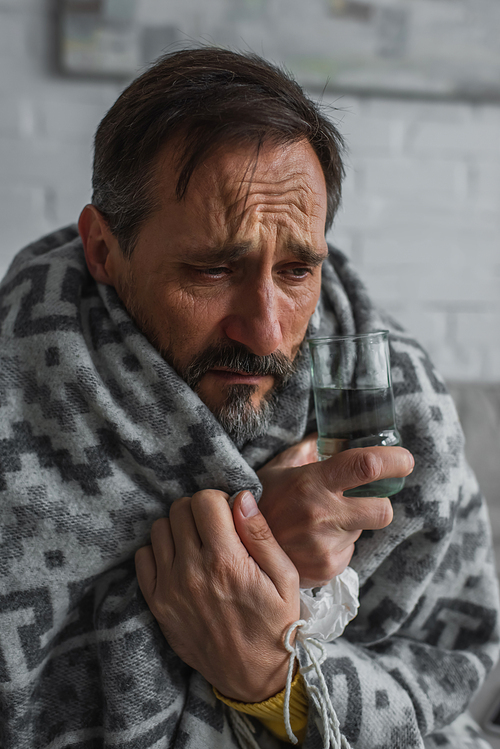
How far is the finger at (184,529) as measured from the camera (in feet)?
2.49

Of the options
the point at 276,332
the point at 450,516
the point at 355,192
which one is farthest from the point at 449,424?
the point at 355,192

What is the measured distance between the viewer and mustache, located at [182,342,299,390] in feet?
2.59

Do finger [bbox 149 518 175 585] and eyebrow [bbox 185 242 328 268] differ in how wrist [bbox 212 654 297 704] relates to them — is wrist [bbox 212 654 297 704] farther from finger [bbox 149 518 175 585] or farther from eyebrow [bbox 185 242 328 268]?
eyebrow [bbox 185 242 328 268]

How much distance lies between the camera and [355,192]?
5.52 feet

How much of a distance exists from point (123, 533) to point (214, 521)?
16 cm

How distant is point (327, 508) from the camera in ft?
2.48

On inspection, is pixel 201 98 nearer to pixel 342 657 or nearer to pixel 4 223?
pixel 342 657

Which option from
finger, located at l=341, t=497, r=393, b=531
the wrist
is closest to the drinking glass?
finger, located at l=341, t=497, r=393, b=531

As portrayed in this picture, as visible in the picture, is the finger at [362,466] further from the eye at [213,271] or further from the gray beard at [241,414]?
the eye at [213,271]

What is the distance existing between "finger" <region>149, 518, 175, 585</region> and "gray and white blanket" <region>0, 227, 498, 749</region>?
34mm

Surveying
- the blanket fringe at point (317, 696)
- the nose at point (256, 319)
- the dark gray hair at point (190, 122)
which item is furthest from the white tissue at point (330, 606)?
the dark gray hair at point (190, 122)

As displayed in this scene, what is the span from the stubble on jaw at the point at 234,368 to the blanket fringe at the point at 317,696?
0.27 m

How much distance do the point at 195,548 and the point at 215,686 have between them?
0.20 m

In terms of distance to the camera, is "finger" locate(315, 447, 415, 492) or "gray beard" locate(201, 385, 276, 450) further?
"gray beard" locate(201, 385, 276, 450)
